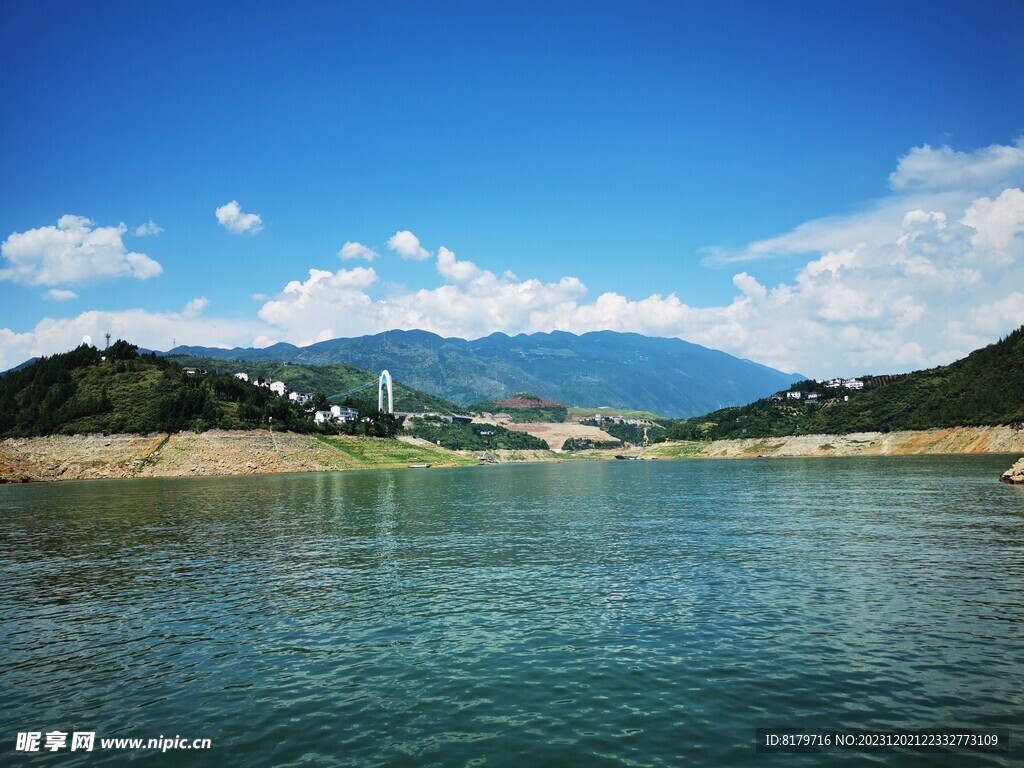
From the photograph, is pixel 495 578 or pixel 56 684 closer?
pixel 56 684

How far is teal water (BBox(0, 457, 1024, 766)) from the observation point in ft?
58.1

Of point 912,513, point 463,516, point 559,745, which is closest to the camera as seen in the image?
point 559,745

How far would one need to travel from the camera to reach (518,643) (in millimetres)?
25750

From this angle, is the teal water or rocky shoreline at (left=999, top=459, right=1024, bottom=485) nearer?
the teal water

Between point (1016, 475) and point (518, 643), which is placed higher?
point (1016, 475)

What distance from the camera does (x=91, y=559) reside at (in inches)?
1893

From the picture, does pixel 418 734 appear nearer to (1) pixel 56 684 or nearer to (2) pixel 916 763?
(2) pixel 916 763

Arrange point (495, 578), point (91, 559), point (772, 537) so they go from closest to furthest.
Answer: point (495, 578), point (91, 559), point (772, 537)

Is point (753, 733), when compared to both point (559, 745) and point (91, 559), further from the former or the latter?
point (91, 559)

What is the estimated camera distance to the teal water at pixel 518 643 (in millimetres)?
17719

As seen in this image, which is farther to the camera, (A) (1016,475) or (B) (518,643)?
(A) (1016,475)

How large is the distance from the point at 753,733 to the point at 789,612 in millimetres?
13369

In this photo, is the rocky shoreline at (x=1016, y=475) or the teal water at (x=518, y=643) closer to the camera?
the teal water at (x=518, y=643)

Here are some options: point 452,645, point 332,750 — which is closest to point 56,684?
point 332,750
